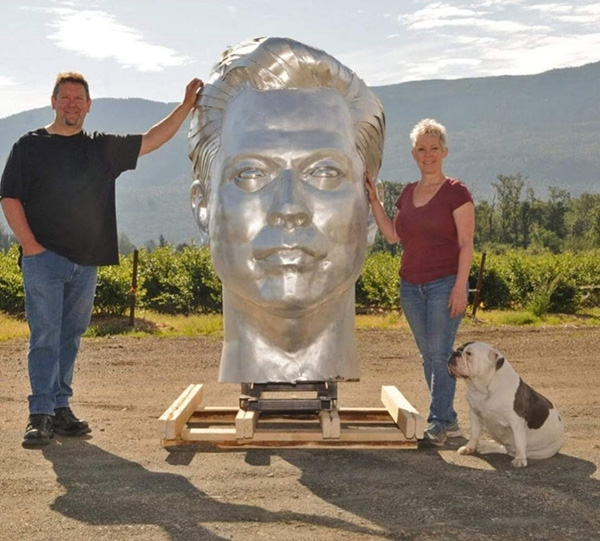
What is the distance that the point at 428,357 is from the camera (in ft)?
18.7

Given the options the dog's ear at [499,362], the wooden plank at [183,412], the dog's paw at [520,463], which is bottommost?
the dog's paw at [520,463]

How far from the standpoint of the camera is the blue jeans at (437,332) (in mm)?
5555

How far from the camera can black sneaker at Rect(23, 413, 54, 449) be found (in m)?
5.48

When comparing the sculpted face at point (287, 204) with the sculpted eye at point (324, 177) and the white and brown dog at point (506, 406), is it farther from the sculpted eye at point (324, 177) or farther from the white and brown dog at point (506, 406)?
the white and brown dog at point (506, 406)

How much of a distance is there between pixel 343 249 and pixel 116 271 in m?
12.8

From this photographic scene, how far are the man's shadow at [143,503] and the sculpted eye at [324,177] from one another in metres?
1.85

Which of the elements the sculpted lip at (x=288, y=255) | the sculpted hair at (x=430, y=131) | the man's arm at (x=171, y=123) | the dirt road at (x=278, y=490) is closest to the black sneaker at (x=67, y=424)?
the dirt road at (x=278, y=490)

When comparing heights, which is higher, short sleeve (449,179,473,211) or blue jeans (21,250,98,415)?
short sleeve (449,179,473,211)

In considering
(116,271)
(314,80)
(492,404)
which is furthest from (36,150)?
(116,271)

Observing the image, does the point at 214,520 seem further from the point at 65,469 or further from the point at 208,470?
the point at 65,469

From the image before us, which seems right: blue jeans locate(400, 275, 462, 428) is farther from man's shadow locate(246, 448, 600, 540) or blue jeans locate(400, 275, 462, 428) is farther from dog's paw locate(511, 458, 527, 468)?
dog's paw locate(511, 458, 527, 468)

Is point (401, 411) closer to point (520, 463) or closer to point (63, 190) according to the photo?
point (520, 463)

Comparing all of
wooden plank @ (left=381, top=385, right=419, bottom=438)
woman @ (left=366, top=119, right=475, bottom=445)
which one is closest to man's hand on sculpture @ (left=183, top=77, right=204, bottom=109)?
woman @ (left=366, top=119, right=475, bottom=445)

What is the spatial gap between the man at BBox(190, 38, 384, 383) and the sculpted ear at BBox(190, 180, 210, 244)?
1 cm
